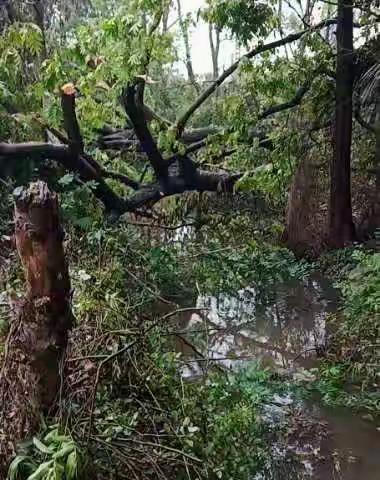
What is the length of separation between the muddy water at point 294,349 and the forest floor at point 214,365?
0.04 feet

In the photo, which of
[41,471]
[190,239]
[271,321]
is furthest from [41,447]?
[190,239]

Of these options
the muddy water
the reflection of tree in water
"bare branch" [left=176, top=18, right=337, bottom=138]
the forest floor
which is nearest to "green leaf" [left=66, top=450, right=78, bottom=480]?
the forest floor

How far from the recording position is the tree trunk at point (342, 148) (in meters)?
8.41

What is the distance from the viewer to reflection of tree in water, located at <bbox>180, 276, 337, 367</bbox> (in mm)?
5875

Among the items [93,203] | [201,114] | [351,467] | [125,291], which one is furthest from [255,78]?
[351,467]

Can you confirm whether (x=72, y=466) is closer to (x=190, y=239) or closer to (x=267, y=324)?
(x=267, y=324)

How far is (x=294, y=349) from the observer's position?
231 inches

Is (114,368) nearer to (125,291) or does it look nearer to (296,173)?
(125,291)

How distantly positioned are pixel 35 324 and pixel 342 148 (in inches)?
273

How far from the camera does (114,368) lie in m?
2.97

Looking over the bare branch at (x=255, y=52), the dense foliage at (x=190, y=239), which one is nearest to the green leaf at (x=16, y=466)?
the dense foliage at (x=190, y=239)

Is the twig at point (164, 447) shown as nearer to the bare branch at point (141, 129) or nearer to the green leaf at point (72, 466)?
the green leaf at point (72, 466)

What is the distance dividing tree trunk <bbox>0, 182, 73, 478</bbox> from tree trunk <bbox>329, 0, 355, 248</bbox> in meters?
6.58

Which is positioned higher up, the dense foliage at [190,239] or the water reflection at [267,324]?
the dense foliage at [190,239]
